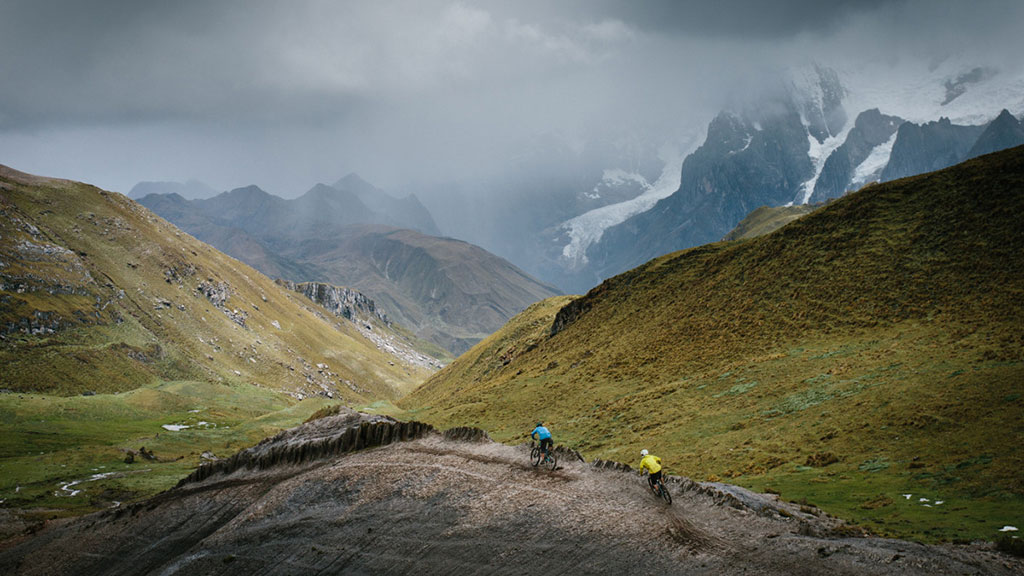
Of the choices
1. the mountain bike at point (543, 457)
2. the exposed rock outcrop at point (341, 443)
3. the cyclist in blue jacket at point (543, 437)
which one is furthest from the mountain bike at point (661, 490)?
the exposed rock outcrop at point (341, 443)

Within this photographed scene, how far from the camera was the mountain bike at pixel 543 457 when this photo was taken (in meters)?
25.7

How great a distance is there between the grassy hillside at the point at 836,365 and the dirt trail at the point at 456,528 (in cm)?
646

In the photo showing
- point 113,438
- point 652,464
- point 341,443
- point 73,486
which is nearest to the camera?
point 652,464

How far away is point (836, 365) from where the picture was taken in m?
49.4

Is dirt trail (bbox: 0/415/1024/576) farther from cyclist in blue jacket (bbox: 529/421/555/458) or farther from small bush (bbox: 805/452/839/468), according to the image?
small bush (bbox: 805/452/839/468)

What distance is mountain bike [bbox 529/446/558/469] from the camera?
1013 inches

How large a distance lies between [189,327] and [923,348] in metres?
190

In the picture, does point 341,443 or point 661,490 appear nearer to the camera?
point 661,490

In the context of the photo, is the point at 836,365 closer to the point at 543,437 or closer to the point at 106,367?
the point at 543,437

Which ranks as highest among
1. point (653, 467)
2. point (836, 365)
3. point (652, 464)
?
point (836, 365)

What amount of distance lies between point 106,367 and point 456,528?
148609 millimetres

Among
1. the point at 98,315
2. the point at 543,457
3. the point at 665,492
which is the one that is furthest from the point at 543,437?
the point at 98,315

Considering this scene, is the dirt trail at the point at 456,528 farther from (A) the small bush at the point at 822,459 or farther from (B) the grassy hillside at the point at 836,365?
(A) the small bush at the point at 822,459

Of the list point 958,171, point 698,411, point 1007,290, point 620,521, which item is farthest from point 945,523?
point 958,171
